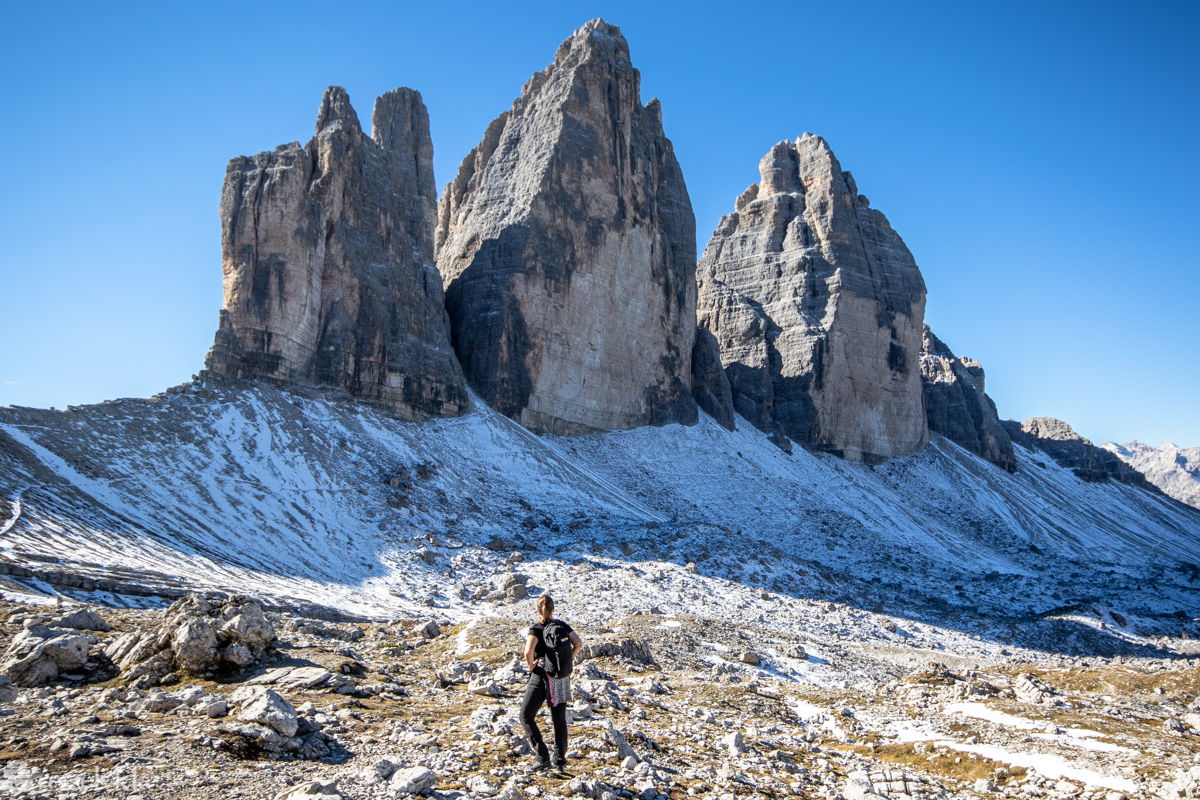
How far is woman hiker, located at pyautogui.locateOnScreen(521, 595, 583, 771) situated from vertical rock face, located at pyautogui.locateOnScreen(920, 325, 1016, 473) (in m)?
82.2

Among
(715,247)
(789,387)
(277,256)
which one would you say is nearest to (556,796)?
(277,256)

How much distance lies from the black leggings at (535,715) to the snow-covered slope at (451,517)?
13.5 metres

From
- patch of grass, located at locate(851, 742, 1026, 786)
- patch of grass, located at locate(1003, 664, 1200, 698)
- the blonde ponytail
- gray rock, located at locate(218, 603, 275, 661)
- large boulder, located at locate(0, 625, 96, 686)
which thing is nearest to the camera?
the blonde ponytail

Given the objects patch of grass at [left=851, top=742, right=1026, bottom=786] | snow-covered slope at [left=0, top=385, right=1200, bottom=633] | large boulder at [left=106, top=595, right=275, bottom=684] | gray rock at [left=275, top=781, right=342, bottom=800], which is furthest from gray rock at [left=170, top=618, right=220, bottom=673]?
snow-covered slope at [left=0, top=385, right=1200, bottom=633]

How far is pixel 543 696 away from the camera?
314 inches

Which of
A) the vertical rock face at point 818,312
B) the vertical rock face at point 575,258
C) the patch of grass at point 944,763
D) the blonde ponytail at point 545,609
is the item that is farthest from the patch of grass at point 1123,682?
the vertical rock face at point 818,312

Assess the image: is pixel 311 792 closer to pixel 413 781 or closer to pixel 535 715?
pixel 413 781

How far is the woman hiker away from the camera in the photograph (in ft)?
25.1

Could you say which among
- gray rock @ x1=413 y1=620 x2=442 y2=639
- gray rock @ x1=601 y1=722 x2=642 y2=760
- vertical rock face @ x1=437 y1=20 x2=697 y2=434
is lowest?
gray rock @ x1=413 y1=620 x2=442 y2=639

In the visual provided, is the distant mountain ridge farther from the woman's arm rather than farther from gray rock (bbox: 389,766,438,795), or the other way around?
gray rock (bbox: 389,766,438,795)

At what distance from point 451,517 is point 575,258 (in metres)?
25.0

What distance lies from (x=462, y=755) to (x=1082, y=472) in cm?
10179

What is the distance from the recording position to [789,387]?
72562mm

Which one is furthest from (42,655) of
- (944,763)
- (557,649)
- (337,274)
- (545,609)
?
(337,274)
